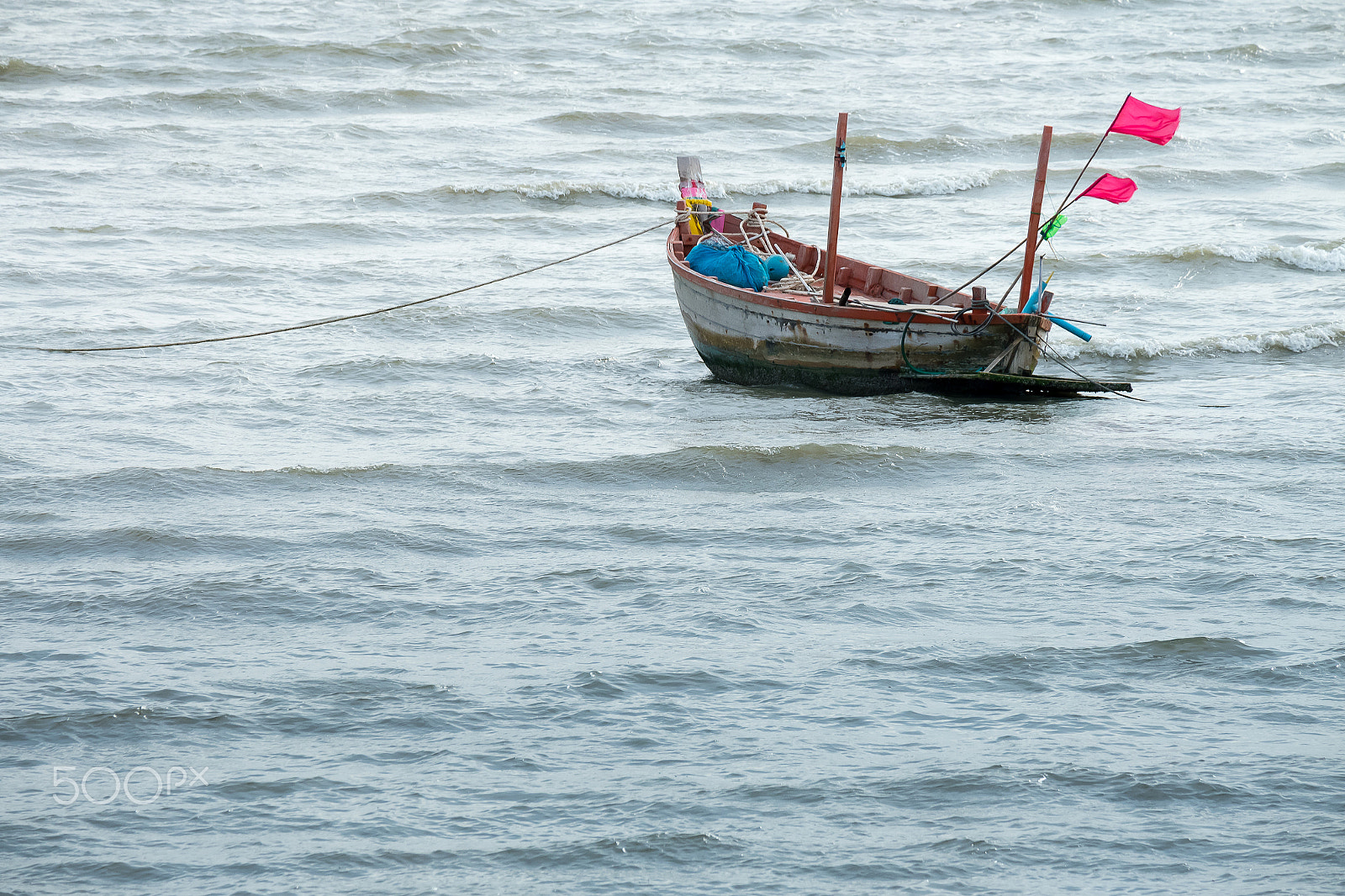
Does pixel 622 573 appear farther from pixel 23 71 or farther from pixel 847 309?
pixel 23 71

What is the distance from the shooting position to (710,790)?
547 centimetres

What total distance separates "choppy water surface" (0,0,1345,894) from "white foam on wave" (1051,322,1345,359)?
0.05 m

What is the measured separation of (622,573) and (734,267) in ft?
17.0

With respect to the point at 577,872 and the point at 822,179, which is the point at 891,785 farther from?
the point at 822,179

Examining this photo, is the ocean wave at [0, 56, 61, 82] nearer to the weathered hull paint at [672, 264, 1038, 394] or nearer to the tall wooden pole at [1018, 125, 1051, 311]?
the weathered hull paint at [672, 264, 1038, 394]

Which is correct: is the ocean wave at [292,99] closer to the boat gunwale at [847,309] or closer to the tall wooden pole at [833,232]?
the boat gunwale at [847,309]

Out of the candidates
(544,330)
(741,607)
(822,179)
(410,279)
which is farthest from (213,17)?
(741,607)

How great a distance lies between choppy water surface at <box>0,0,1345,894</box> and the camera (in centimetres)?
523

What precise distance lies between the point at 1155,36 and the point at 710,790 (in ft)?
111

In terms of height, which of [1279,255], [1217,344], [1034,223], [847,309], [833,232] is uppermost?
[1034,223]

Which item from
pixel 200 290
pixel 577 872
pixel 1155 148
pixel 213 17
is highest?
pixel 213 17

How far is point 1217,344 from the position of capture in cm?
1330

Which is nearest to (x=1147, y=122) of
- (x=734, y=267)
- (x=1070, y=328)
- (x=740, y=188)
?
(x=1070, y=328)

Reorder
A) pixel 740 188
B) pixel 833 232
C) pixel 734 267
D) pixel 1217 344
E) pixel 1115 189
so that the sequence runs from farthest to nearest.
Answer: pixel 740 188 → pixel 1217 344 → pixel 734 267 → pixel 833 232 → pixel 1115 189
